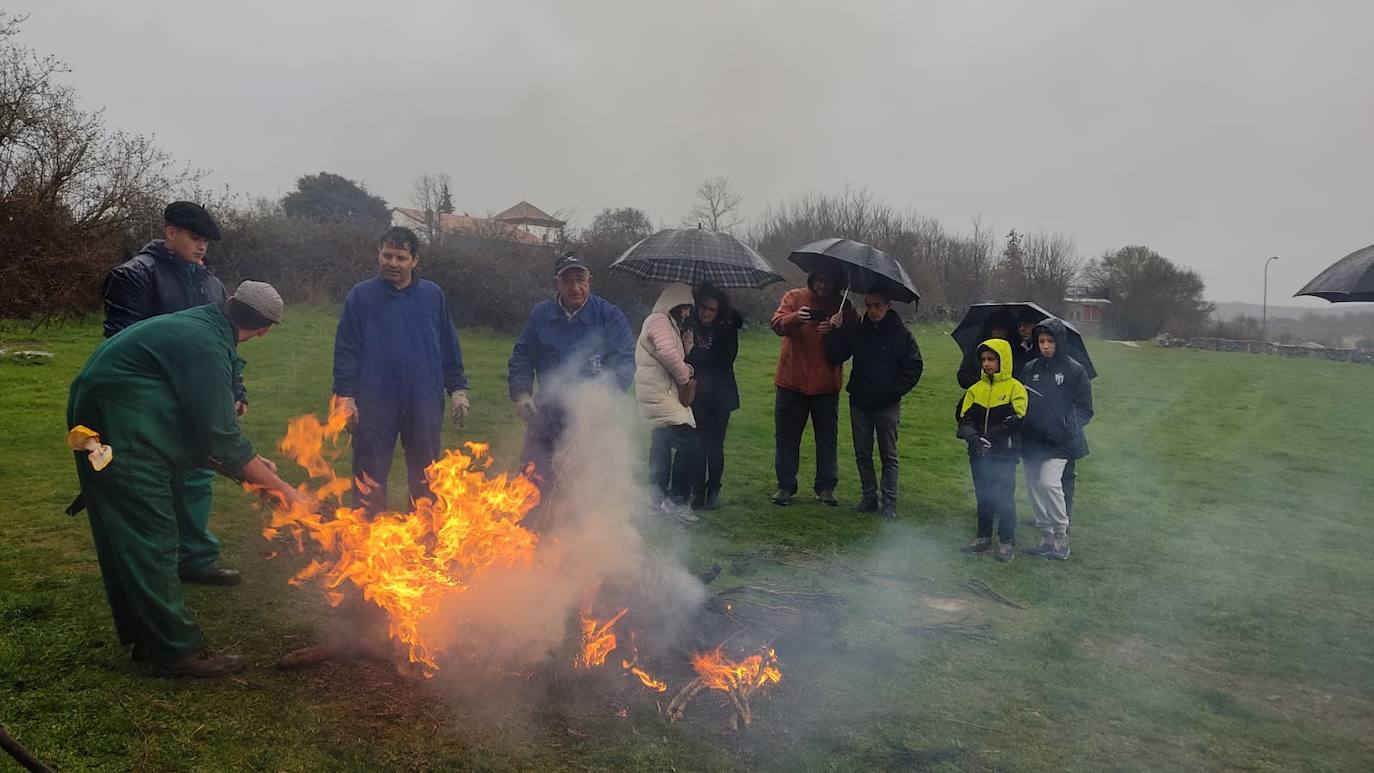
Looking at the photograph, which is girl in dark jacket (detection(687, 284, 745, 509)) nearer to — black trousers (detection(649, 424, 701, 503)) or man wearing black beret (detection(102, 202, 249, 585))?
black trousers (detection(649, 424, 701, 503))

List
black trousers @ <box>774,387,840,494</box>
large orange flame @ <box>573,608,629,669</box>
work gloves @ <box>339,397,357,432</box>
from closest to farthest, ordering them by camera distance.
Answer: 1. large orange flame @ <box>573,608,629,669</box>
2. work gloves @ <box>339,397,357,432</box>
3. black trousers @ <box>774,387,840,494</box>

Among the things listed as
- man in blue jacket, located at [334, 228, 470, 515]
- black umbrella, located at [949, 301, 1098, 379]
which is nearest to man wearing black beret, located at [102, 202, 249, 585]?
man in blue jacket, located at [334, 228, 470, 515]

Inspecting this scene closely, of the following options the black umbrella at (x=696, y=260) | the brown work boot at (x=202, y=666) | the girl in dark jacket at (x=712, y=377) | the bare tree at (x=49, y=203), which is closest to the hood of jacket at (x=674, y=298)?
the girl in dark jacket at (x=712, y=377)

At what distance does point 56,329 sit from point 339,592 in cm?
1571

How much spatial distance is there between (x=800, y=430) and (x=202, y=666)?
17.4 ft

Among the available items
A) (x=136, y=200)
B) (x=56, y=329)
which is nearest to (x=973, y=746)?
(x=56, y=329)

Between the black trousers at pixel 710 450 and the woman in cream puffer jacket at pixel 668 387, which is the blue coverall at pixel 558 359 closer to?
the woman in cream puffer jacket at pixel 668 387

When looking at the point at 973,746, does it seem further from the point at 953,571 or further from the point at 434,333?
the point at 434,333

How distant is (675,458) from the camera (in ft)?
23.3

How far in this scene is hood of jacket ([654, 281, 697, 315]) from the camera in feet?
22.1

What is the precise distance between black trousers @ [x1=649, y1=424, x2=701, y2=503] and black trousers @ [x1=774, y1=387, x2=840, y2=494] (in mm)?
987

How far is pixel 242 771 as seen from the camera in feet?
9.64

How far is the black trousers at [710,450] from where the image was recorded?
23.2ft

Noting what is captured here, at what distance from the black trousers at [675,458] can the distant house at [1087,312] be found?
190ft
